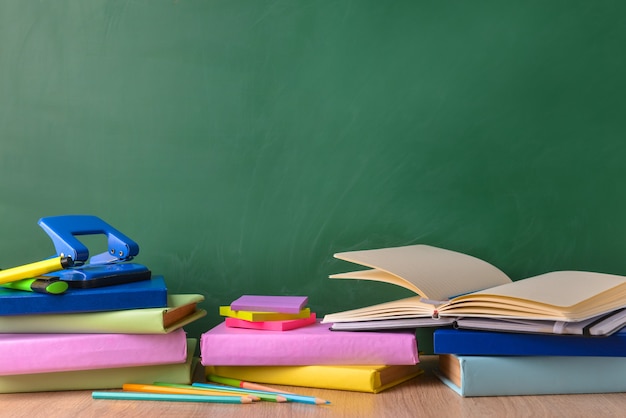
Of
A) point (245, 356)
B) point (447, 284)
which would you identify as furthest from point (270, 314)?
point (447, 284)

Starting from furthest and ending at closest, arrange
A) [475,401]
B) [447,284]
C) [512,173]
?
1. [512,173]
2. [447,284]
3. [475,401]

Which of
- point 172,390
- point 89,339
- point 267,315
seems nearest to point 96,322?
point 89,339

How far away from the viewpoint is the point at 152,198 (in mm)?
1274

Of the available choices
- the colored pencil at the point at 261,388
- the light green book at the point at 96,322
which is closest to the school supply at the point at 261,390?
the colored pencil at the point at 261,388

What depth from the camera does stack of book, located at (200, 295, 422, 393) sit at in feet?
3.18

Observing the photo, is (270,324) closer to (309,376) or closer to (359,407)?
(309,376)

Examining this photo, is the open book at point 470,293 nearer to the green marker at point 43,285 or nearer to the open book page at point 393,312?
the open book page at point 393,312

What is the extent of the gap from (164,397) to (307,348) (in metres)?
0.20

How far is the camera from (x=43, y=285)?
0.97m

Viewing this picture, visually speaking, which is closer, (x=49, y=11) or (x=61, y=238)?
(x=61, y=238)

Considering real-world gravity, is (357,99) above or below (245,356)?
above

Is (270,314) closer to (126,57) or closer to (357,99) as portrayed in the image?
(357,99)

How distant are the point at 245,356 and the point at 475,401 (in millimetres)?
321

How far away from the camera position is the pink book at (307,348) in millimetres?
971
